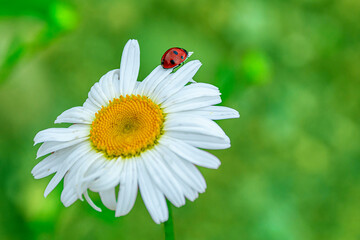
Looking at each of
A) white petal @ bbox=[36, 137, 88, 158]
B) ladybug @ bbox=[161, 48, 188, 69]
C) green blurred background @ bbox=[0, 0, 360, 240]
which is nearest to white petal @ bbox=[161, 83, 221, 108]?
ladybug @ bbox=[161, 48, 188, 69]

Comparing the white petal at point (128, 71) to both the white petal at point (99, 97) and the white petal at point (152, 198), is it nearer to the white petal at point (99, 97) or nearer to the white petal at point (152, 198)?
the white petal at point (99, 97)

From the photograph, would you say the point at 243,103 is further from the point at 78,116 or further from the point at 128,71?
the point at 78,116

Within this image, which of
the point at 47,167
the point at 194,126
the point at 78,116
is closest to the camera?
the point at 194,126

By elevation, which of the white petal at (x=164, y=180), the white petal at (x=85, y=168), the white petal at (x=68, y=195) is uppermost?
the white petal at (x=164, y=180)

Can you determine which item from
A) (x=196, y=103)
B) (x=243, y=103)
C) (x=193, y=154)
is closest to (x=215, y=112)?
(x=196, y=103)

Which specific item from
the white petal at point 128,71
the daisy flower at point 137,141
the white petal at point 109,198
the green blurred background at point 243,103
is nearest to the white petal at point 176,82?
the daisy flower at point 137,141

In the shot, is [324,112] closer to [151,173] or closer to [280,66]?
[280,66]

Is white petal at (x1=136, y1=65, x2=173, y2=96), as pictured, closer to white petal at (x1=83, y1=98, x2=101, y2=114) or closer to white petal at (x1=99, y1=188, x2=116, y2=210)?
white petal at (x1=83, y1=98, x2=101, y2=114)
